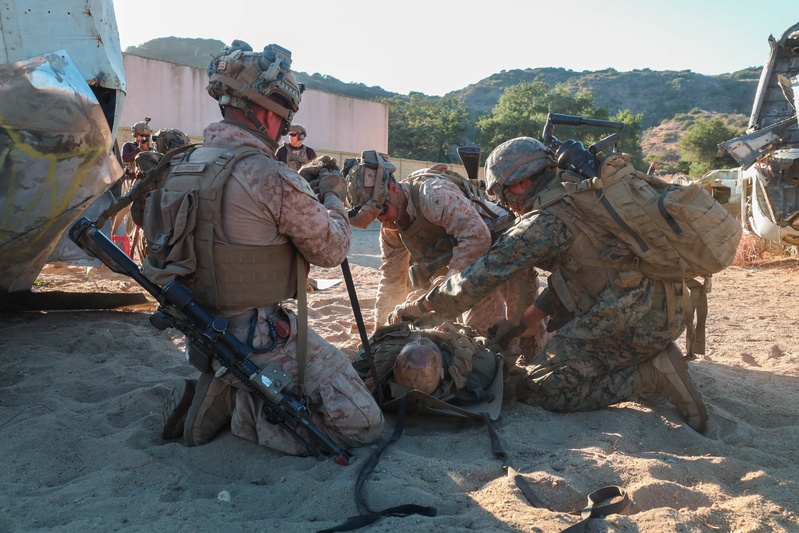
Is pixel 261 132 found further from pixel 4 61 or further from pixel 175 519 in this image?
pixel 4 61

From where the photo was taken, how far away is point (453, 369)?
3.80 metres

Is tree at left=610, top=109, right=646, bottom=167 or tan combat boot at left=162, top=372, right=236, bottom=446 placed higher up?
tree at left=610, top=109, right=646, bottom=167

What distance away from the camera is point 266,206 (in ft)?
10.1

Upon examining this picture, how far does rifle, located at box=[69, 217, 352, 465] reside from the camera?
301 centimetres

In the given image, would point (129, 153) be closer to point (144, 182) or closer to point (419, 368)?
point (144, 182)

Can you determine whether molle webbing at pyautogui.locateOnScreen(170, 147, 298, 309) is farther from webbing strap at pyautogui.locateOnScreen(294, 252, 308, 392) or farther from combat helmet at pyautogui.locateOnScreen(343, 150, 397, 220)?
combat helmet at pyautogui.locateOnScreen(343, 150, 397, 220)

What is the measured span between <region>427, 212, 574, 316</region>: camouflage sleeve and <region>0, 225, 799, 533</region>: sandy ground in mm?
692

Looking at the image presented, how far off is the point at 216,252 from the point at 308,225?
43 centimetres

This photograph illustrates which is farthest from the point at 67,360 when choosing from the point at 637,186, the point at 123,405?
the point at 637,186

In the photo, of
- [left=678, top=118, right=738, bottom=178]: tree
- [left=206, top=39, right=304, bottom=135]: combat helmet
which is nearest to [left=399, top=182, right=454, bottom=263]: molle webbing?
[left=206, top=39, right=304, bottom=135]: combat helmet

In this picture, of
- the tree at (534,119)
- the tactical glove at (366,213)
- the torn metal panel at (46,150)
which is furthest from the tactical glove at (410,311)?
the tree at (534,119)

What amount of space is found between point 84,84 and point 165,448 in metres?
2.58

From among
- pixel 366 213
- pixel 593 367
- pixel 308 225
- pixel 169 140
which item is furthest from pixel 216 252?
pixel 169 140

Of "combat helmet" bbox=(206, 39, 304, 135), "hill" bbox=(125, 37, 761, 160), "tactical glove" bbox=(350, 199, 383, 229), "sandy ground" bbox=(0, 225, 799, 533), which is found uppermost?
"hill" bbox=(125, 37, 761, 160)
